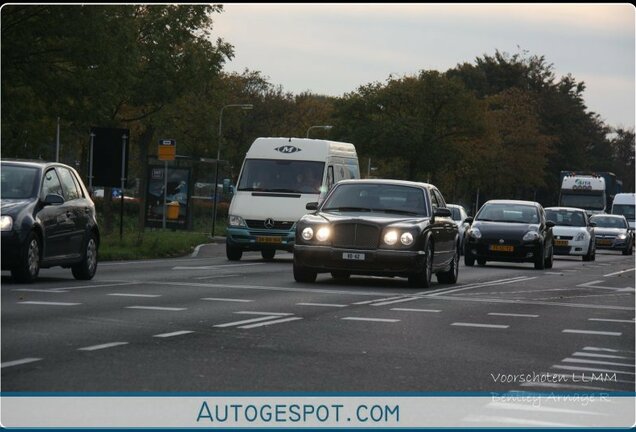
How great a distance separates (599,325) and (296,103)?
8394cm

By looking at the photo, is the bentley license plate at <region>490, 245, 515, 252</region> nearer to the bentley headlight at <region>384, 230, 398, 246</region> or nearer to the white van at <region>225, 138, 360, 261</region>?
the white van at <region>225, 138, 360, 261</region>

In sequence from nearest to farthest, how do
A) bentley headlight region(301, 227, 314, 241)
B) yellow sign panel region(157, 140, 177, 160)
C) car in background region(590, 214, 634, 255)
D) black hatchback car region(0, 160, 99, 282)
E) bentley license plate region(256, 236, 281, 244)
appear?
black hatchback car region(0, 160, 99, 282)
bentley headlight region(301, 227, 314, 241)
bentley license plate region(256, 236, 281, 244)
yellow sign panel region(157, 140, 177, 160)
car in background region(590, 214, 634, 255)

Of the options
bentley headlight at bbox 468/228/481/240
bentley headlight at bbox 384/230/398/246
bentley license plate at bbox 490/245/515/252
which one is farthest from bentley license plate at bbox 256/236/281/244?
bentley headlight at bbox 384/230/398/246

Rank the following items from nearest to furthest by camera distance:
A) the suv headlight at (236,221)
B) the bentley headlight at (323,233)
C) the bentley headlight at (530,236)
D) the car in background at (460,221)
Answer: the bentley headlight at (323,233) < the suv headlight at (236,221) < the bentley headlight at (530,236) < the car in background at (460,221)

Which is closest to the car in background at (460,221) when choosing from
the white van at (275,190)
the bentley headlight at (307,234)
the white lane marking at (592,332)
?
the white van at (275,190)

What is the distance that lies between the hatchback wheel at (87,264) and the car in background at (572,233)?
23.1 metres

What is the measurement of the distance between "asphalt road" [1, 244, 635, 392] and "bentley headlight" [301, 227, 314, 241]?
0.75 m

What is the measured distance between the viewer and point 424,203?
22891mm

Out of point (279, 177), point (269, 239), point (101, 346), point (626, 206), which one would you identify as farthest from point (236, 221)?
point (626, 206)

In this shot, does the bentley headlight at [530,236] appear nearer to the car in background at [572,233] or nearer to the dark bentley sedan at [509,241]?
the dark bentley sedan at [509,241]

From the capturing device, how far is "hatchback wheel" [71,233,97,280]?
69.4 feet

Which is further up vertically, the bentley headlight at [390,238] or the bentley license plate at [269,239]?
the bentley headlight at [390,238]

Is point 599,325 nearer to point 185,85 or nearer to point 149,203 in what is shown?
point 185,85

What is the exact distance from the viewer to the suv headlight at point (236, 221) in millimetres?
31369
